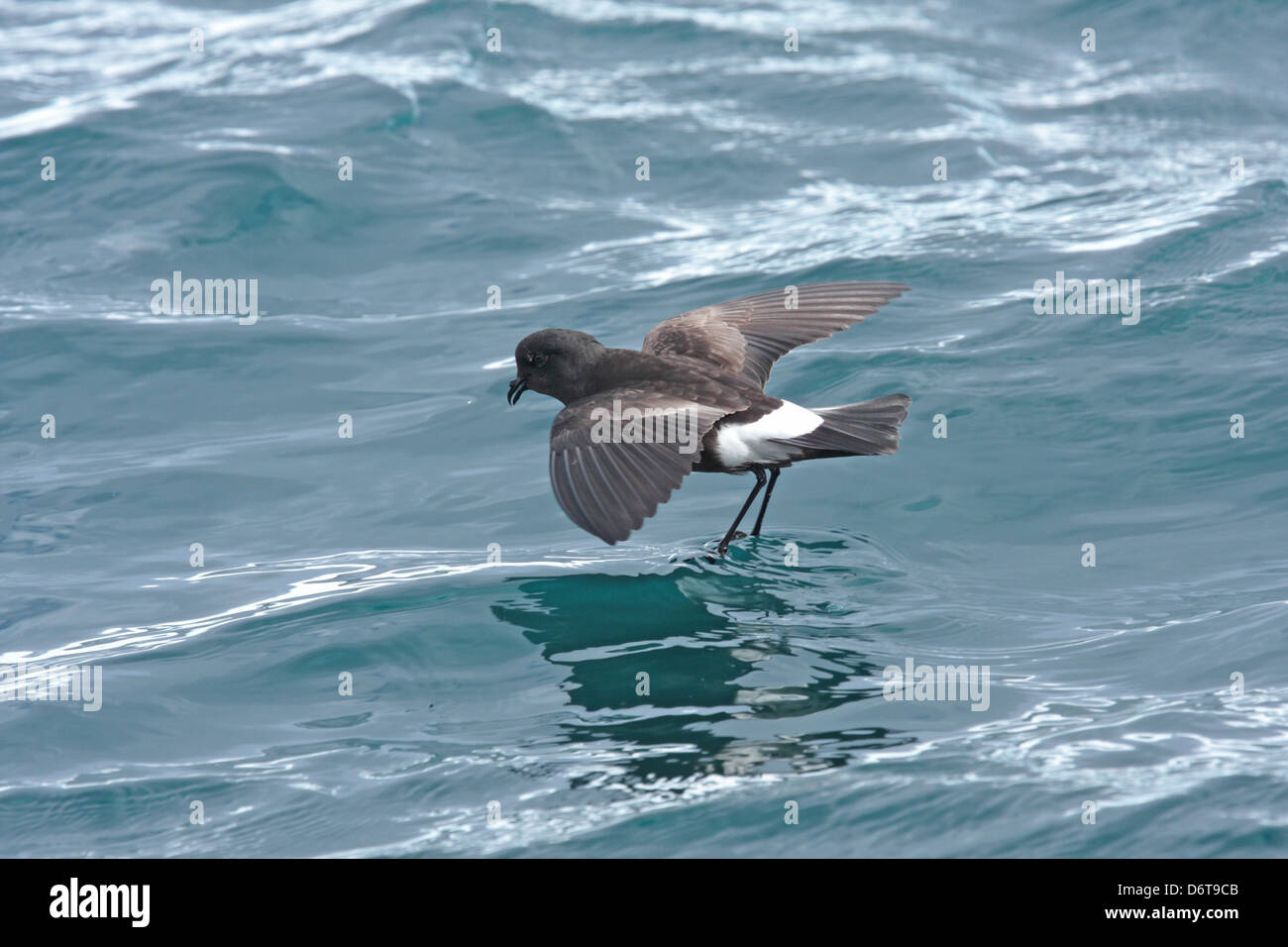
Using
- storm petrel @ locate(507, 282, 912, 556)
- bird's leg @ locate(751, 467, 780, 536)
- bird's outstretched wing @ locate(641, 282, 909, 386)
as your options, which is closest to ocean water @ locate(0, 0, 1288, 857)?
bird's leg @ locate(751, 467, 780, 536)

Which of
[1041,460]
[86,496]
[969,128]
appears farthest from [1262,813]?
[969,128]

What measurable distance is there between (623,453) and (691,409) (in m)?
0.50

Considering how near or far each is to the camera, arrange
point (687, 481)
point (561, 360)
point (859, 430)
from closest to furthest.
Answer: point (859, 430) → point (561, 360) → point (687, 481)

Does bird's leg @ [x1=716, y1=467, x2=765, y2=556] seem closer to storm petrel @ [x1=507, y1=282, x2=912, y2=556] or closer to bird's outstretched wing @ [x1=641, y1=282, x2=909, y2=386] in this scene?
storm petrel @ [x1=507, y1=282, x2=912, y2=556]

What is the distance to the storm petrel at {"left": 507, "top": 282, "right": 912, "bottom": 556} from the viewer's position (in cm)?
497

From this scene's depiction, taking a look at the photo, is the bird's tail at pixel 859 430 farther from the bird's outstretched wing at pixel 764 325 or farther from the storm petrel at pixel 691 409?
the bird's outstretched wing at pixel 764 325

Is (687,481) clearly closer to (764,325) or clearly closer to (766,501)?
(764,325)

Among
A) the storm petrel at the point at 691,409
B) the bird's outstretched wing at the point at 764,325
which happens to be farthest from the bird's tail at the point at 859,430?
the bird's outstretched wing at the point at 764,325

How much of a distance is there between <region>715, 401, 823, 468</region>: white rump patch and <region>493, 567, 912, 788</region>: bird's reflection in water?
54 centimetres

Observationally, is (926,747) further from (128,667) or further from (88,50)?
(88,50)

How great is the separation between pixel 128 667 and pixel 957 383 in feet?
15.2

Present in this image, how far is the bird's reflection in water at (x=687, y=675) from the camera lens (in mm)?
4211

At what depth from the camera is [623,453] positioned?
520cm

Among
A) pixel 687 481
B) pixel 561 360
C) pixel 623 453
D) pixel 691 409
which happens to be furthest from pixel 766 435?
pixel 687 481
